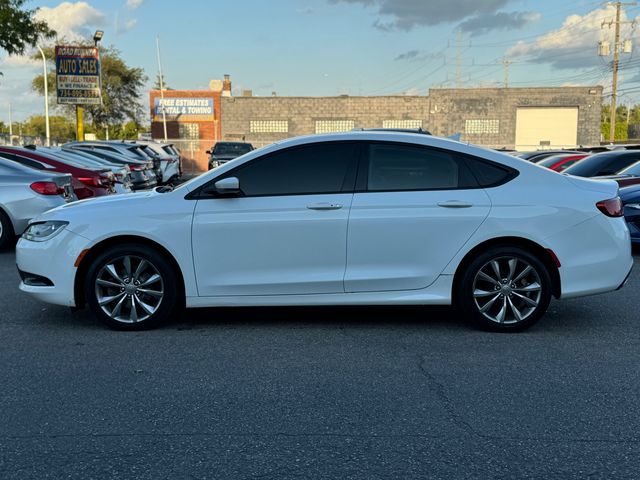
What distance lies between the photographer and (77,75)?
31125mm

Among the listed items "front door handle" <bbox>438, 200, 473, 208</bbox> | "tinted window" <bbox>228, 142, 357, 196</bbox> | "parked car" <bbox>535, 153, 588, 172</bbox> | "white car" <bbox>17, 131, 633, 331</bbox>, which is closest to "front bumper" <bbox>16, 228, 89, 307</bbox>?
"white car" <bbox>17, 131, 633, 331</bbox>

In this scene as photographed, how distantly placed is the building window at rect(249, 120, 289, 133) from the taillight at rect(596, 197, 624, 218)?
48.4 meters

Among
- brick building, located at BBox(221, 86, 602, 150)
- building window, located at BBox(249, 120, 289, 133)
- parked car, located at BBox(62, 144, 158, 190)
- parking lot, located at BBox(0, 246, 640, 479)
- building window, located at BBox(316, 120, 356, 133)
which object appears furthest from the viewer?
building window, located at BBox(249, 120, 289, 133)

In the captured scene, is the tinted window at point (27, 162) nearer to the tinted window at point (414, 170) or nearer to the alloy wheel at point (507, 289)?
the tinted window at point (414, 170)

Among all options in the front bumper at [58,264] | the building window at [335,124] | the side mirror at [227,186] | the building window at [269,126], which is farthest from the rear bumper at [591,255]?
the building window at [269,126]

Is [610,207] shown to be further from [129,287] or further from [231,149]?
[231,149]

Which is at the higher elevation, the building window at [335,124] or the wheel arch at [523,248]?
the building window at [335,124]

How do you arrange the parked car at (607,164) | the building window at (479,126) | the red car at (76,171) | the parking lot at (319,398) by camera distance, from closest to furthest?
the parking lot at (319,398)
the red car at (76,171)
the parked car at (607,164)
the building window at (479,126)

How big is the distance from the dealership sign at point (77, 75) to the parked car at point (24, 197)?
22.1 m

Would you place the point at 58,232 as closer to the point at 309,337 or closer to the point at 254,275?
the point at 254,275

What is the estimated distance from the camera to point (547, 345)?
545 cm

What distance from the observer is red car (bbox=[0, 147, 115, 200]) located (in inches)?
451

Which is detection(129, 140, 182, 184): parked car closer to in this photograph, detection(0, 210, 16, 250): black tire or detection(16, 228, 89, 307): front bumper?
detection(0, 210, 16, 250): black tire

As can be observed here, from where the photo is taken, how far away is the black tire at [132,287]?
572cm
